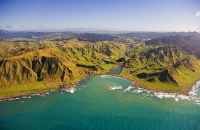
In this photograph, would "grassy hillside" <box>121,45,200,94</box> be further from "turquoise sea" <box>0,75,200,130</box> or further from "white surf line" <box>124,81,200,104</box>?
"turquoise sea" <box>0,75,200,130</box>

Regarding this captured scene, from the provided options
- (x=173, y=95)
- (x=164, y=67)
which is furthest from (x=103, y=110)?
(x=164, y=67)

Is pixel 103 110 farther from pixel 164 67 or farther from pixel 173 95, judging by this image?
pixel 164 67

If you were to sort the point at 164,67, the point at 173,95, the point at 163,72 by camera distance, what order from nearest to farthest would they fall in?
the point at 173,95 → the point at 163,72 → the point at 164,67

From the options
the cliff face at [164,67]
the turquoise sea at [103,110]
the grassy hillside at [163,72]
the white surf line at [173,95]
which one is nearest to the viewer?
the turquoise sea at [103,110]

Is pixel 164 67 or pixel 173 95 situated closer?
pixel 173 95

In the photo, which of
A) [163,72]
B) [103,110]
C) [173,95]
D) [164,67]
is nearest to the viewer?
[103,110]

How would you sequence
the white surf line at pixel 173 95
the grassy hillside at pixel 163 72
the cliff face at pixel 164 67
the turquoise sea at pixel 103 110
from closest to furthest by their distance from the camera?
the turquoise sea at pixel 103 110, the white surf line at pixel 173 95, the grassy hillside at pixel 163 72, the cliff face at pixel 164 67

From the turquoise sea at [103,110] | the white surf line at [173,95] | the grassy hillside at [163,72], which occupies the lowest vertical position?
the turquoise sea at [103,110]

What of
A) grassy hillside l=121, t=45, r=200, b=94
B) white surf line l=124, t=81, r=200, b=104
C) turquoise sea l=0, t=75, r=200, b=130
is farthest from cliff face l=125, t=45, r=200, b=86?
turquoise sea l=0, t=75, r=200, b=130

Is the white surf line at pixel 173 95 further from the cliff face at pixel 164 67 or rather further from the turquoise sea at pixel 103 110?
the cliff face at pixel 164 67

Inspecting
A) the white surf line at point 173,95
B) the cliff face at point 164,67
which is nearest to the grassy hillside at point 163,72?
the cliff face at point 164,67
